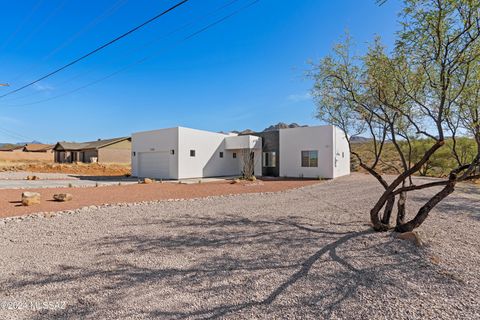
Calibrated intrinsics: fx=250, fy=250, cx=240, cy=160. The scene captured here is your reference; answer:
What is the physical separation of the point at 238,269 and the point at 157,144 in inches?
670

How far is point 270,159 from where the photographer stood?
2122cm

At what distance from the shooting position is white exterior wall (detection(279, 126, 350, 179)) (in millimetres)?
17875

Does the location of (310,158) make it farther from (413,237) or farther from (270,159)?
(413,237)

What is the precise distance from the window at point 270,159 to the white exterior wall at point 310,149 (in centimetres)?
76

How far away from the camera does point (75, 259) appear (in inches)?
146

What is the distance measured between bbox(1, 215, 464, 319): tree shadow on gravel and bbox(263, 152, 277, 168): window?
16.1 m

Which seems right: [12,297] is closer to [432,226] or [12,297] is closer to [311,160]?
[432,226]

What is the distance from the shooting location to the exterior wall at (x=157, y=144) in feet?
58.8

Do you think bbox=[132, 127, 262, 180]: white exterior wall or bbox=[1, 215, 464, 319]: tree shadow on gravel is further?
bbox=[132, 127, 262, 180]: white exterior wall

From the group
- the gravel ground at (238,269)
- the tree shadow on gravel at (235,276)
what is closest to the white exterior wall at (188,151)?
the gravel ground at (238,269)

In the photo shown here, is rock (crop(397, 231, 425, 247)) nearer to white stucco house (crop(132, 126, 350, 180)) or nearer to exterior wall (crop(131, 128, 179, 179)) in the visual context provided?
white stucco house (crop(132, 126, 350, 180))

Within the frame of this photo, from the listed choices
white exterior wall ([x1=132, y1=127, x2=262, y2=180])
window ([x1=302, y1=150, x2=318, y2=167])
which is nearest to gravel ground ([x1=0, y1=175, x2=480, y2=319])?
white exterior wall ([x1=132, y1=127, x2=262, y2=180])

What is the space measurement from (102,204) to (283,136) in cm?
1497

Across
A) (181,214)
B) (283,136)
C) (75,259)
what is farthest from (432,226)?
(283,136)
